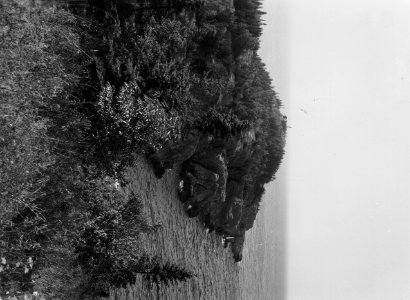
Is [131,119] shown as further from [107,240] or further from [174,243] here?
[174,243]

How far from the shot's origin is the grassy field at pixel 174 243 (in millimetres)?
12516

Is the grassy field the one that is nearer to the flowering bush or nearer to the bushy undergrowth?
the flowering bush

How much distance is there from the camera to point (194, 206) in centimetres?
1745

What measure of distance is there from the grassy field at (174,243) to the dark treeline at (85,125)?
0.80 metres

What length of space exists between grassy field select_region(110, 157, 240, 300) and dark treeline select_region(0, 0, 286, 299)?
0.80 meters

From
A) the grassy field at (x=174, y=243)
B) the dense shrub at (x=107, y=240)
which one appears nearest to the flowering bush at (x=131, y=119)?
the dense shrub at (x=107, y=240)

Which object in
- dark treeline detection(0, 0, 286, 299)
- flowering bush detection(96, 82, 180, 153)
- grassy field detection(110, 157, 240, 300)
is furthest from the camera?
grassy field detection(110, 157, 240, 300)

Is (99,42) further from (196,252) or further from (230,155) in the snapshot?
(196,252)

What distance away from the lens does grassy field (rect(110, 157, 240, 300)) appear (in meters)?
12.5

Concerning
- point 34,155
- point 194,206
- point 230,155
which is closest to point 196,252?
point 194,206

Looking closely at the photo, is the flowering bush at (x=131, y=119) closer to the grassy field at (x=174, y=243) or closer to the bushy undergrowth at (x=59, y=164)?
the bushy undergrowth at (x=59, y=164)

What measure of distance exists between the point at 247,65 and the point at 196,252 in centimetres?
838

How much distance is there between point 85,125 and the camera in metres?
9.27

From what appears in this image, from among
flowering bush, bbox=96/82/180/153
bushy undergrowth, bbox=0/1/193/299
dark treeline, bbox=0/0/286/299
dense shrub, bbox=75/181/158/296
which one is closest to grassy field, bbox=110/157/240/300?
dark treeline, bbox=0/0/286/299
